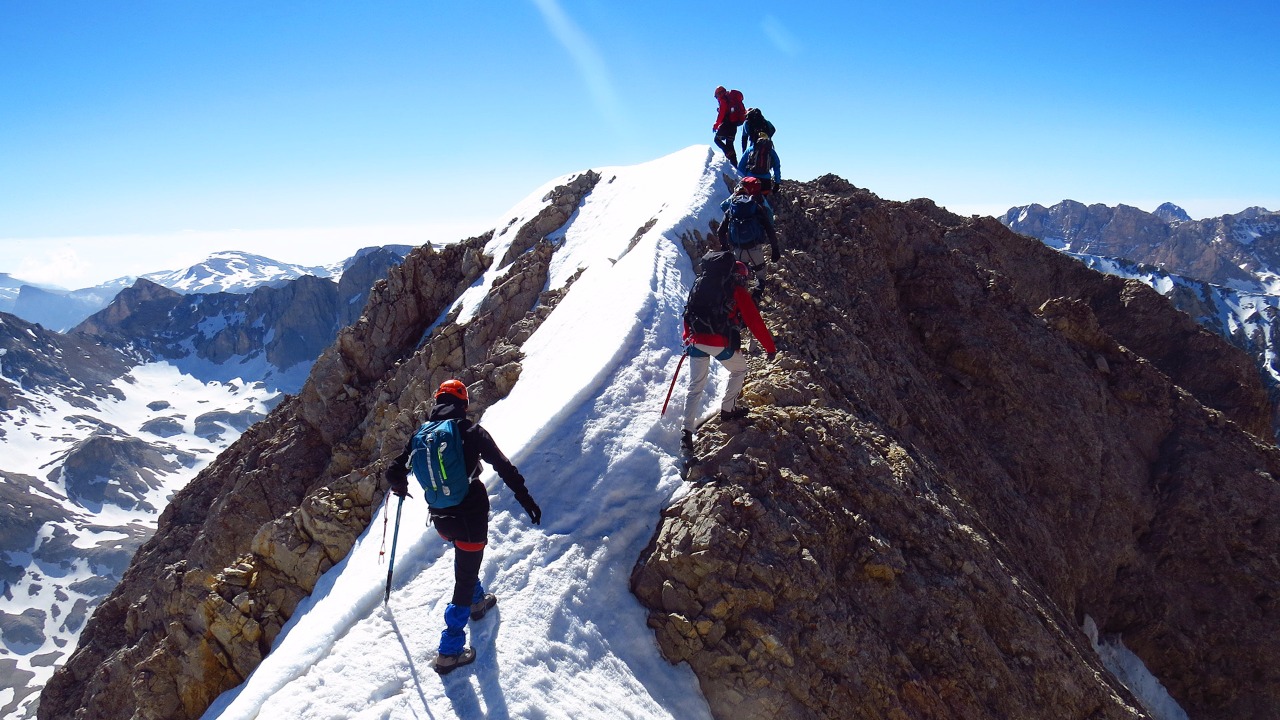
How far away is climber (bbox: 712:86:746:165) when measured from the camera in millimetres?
23016

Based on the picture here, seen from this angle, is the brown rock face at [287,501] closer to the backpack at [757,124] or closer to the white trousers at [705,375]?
the white trousers at [705,375]

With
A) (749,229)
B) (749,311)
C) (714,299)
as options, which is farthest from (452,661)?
(749,229)

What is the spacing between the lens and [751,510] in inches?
385

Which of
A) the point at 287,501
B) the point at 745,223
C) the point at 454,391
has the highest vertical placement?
the point at 745,223

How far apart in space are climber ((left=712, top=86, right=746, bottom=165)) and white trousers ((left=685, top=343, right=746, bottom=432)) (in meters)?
14.8

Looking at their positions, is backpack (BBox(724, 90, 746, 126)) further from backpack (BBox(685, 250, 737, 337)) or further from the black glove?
the black glove

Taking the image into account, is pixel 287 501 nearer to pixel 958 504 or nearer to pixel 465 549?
pixel 465 549

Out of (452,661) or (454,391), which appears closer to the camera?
(452,661)

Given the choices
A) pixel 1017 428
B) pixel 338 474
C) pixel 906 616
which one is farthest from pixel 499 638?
pixel 1017 428

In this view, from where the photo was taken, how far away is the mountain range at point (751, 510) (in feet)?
28.8

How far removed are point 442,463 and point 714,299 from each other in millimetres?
4838

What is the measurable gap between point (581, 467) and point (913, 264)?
592 inches

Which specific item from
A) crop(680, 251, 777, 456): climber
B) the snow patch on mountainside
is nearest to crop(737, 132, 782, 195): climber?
the snow patch on mountainside

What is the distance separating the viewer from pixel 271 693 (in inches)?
323
